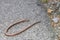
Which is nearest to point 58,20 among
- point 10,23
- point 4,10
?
point 10,23

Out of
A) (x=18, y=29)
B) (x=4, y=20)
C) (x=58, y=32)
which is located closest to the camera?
(x=58, y=32)

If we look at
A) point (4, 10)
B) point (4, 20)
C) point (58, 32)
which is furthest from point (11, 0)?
point (58, 32)

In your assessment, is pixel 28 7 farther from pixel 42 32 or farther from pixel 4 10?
pixel 42 32

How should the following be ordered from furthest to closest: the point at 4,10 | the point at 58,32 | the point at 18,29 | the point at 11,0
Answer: the point at 11,0
the point at 4,10
the point at 18,29
the point at 58,32

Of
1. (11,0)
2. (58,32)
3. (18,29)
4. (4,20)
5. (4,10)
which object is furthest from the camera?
(11,0)

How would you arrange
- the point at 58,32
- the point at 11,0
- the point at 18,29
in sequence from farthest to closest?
the point at 11,0 < the point at 18,29 < the point at 58,32

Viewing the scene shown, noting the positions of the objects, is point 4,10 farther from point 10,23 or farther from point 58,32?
point 58,32

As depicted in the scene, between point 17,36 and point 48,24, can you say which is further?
point 48,24

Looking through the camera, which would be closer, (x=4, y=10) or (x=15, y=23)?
(x=15, y=23)

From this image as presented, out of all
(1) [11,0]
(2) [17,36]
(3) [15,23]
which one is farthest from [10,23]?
(1) [11,0]
